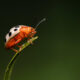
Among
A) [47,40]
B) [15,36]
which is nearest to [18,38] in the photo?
[15,36]

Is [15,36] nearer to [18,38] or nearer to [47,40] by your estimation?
[18,38]

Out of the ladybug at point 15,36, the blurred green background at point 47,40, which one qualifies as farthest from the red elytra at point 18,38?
the blurred green background at point 47,40

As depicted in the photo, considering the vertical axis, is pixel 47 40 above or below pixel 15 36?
above

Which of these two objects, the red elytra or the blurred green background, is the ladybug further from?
the blurred green background

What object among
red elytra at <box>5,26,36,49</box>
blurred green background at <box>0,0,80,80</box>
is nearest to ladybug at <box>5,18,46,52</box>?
red elytra at <box>5,26,36,49</box>

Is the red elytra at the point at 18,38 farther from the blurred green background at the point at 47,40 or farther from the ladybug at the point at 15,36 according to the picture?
the blurred green background at the point at 47,40

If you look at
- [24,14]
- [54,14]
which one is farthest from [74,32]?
[24,14]

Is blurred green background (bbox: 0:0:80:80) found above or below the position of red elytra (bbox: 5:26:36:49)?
above

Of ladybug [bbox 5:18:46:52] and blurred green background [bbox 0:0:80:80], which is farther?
blurred green background [bbox 0:0:80:80]

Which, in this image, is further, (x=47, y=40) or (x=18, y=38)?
(x=47, y=40)

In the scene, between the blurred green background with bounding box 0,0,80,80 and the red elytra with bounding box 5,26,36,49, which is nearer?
the red elytra with bounding box 5,26,36,49
